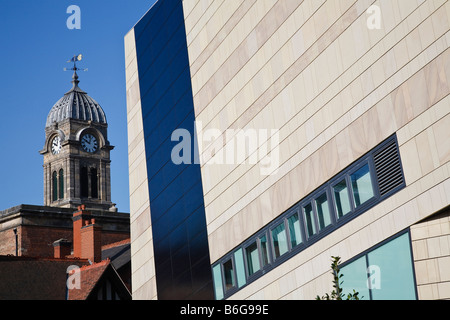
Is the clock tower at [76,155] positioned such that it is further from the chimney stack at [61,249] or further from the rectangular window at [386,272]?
the rectangular window at [386,272]

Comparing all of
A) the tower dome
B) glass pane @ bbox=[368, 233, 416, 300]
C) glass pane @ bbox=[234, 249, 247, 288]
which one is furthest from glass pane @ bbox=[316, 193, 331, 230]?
the tower dome

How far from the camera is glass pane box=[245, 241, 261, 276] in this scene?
2491 centimetres

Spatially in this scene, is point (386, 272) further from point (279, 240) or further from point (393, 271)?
point (279, 240)

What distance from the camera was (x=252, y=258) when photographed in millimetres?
25234

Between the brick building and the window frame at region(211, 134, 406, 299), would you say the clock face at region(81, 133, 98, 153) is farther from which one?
the window frame at region(211, 134, 406, 299)

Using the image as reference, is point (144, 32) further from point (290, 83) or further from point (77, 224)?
point (77, 224)

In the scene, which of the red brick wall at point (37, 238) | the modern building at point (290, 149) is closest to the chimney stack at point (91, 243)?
the red brick wall at point (37, 238)

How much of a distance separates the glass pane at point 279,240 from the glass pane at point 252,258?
1.23 meters

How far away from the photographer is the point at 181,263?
30.2m

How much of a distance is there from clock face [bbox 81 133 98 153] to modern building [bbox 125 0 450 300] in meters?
84.3

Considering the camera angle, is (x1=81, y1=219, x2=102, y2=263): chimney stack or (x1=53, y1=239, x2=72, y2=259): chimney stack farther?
(x1=53, y1=239, x2=72, y2=259): chimney stack
